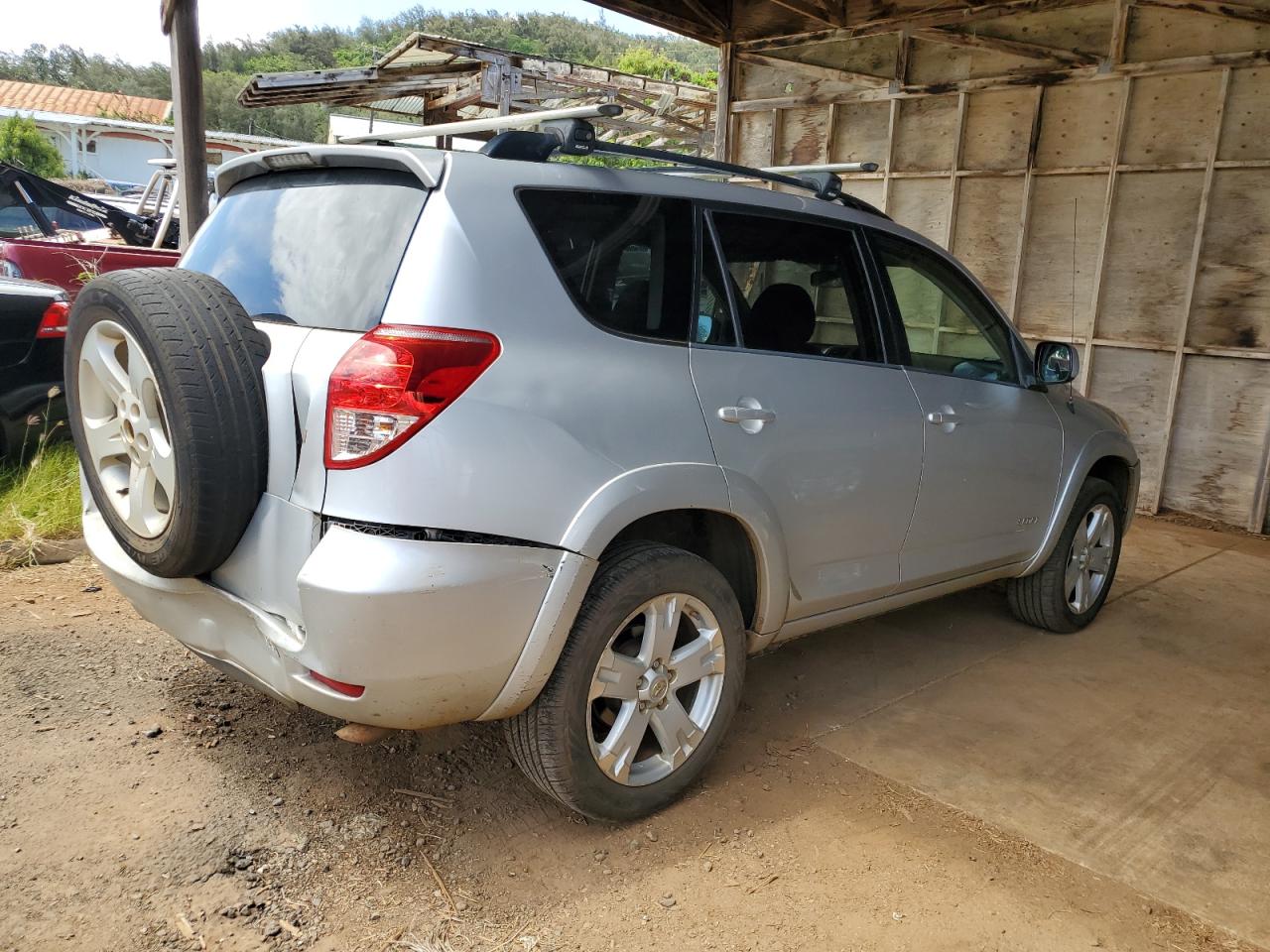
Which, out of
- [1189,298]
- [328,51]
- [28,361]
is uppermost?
[328,51]

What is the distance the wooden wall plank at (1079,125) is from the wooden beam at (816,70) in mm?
1433

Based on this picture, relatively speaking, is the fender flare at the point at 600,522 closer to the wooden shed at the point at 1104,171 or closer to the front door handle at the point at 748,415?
the front door handle at the point at 748,415

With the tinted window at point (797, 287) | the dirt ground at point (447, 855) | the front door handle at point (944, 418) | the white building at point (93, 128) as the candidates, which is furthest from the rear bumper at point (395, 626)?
the white building at point (93, 128)

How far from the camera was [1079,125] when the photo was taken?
285 inches

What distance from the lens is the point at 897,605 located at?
3736 millimetres

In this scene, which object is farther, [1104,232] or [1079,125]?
[1079,125]

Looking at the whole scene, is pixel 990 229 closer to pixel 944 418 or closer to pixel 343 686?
pixel 944 418

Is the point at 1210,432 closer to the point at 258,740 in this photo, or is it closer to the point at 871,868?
the point at 871,868

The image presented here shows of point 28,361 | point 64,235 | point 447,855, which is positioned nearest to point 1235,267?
point 447,855

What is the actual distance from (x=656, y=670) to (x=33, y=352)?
409cm

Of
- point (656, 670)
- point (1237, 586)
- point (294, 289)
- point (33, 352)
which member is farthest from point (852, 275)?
point (33, 352)

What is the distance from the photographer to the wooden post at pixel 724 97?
9078 mm

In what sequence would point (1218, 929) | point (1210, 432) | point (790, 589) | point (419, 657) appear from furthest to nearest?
point (1210, 432)
point (790, 589)
point (1218, 929)
point (419, 657)

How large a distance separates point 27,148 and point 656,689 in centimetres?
3482
